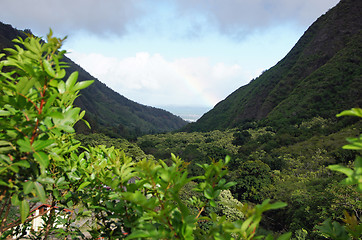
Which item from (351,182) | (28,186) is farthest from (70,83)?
(351,182)

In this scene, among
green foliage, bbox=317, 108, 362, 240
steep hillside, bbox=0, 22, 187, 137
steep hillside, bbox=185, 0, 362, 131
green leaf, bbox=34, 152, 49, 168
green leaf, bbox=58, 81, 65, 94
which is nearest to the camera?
green foliage, bbox=317, 108, 362, 240

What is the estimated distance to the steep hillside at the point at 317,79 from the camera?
32.1 m

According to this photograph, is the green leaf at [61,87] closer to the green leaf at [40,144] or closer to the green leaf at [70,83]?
the green leaf at [70,83]

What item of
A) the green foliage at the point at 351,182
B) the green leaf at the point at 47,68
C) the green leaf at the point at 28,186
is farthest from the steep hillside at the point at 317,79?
the green leaf at the point at 28,186

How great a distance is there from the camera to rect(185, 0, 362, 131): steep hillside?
1264 inches

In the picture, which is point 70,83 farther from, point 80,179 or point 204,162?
point 204,162

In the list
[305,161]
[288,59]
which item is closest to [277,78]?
[288,59]

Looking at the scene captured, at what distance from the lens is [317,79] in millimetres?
36906

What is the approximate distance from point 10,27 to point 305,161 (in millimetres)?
106122

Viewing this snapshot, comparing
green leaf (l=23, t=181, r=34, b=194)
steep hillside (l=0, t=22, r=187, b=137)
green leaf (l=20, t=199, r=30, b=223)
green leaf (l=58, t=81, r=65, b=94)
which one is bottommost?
green leaf (l=20, t=199, r=30, b=223)

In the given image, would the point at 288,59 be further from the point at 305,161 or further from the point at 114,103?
the point at 114,103

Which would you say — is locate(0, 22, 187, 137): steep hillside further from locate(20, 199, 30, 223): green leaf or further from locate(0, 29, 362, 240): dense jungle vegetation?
locate(20, 199, 30, 223): green leaf

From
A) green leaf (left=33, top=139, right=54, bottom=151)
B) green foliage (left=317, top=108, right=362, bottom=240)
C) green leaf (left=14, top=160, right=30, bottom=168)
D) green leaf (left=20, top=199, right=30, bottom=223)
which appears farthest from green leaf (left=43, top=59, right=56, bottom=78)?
green foliage (left=317, top=108, right=362, bottom=240)

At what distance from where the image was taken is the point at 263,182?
15539 mm
